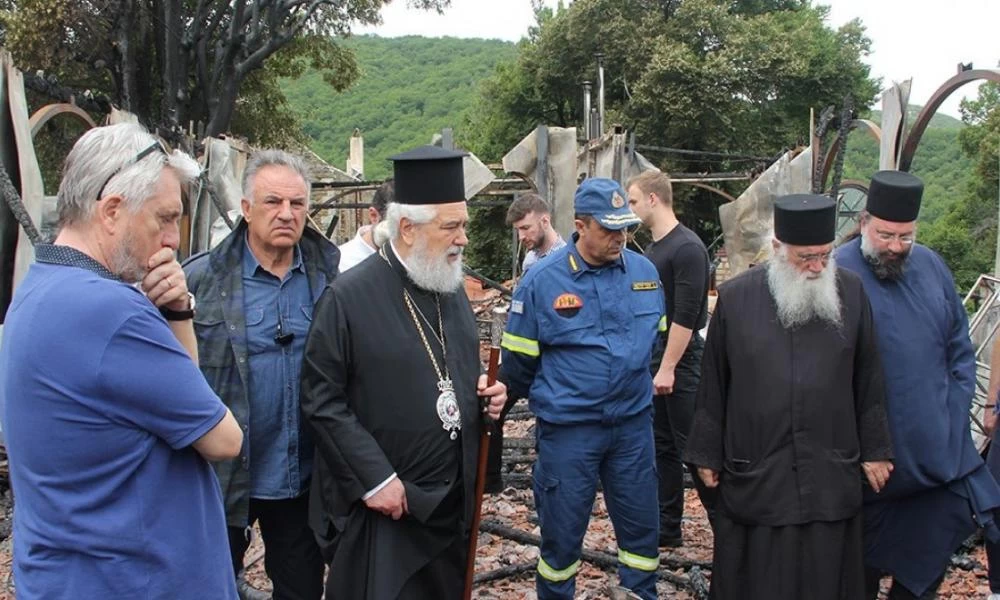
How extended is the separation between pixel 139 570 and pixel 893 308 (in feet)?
10.5

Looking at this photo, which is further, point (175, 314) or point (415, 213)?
point (415, 213)

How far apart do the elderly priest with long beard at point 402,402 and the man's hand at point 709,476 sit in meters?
1.04

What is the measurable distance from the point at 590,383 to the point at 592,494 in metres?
0.55

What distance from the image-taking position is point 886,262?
153 inches

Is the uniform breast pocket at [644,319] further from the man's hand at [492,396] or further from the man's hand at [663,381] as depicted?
the man's hand at [492,396]

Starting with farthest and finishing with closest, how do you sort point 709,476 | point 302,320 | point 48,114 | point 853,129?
point 853,129 → point 48,114 → point 709,476 → point 302,320

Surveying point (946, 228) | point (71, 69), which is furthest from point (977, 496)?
point (946, 228)

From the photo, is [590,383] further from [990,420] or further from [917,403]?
[990,420]

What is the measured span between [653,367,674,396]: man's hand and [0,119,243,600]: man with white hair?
3316 millimetres

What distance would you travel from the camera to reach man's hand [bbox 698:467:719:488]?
3.79m

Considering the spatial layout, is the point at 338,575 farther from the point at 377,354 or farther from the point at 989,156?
the point at 989,156

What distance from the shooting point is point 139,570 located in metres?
2.11

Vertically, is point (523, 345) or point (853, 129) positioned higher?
point (853, 129)

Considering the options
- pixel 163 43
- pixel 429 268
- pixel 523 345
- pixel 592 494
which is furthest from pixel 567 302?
pixel 163 43
